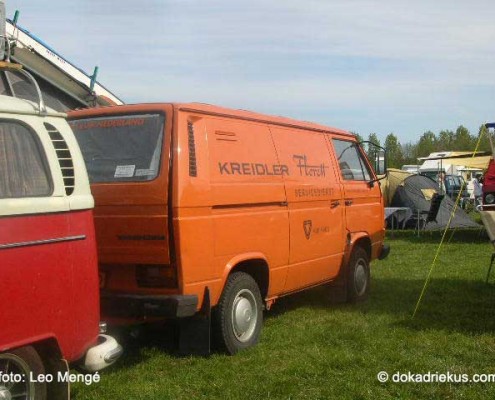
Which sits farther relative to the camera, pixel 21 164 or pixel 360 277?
pixel 360 277

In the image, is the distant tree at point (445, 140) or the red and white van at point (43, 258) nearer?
the red and white van at point (43, 258)

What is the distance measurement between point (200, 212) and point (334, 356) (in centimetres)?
177

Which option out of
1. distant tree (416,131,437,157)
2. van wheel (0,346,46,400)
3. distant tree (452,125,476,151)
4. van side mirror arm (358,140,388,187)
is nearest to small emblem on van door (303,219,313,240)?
van side mirror arm (358,140,388,187)

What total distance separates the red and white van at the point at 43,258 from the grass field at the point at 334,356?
0.97 m

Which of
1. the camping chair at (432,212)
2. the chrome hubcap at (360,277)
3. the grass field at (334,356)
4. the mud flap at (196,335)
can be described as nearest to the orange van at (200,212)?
the mud flap at (196,335)

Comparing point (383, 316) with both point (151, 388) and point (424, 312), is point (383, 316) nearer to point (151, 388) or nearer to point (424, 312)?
point (424, 312)

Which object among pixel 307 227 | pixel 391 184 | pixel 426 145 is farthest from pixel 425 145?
pixel 307 227

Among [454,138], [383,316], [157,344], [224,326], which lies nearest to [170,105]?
[224,326]

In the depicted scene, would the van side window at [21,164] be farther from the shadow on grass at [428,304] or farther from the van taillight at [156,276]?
the shadow on grass at [428,304]

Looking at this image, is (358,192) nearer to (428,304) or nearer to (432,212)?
(428,304)

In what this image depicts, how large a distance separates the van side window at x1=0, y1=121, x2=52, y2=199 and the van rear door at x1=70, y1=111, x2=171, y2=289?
1.19 m

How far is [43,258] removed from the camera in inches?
145

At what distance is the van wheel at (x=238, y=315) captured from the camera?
216 inches

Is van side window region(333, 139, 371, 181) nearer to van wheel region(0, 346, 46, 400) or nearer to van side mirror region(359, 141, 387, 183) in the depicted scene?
van side mirror region(359, 141, 387, 183)
